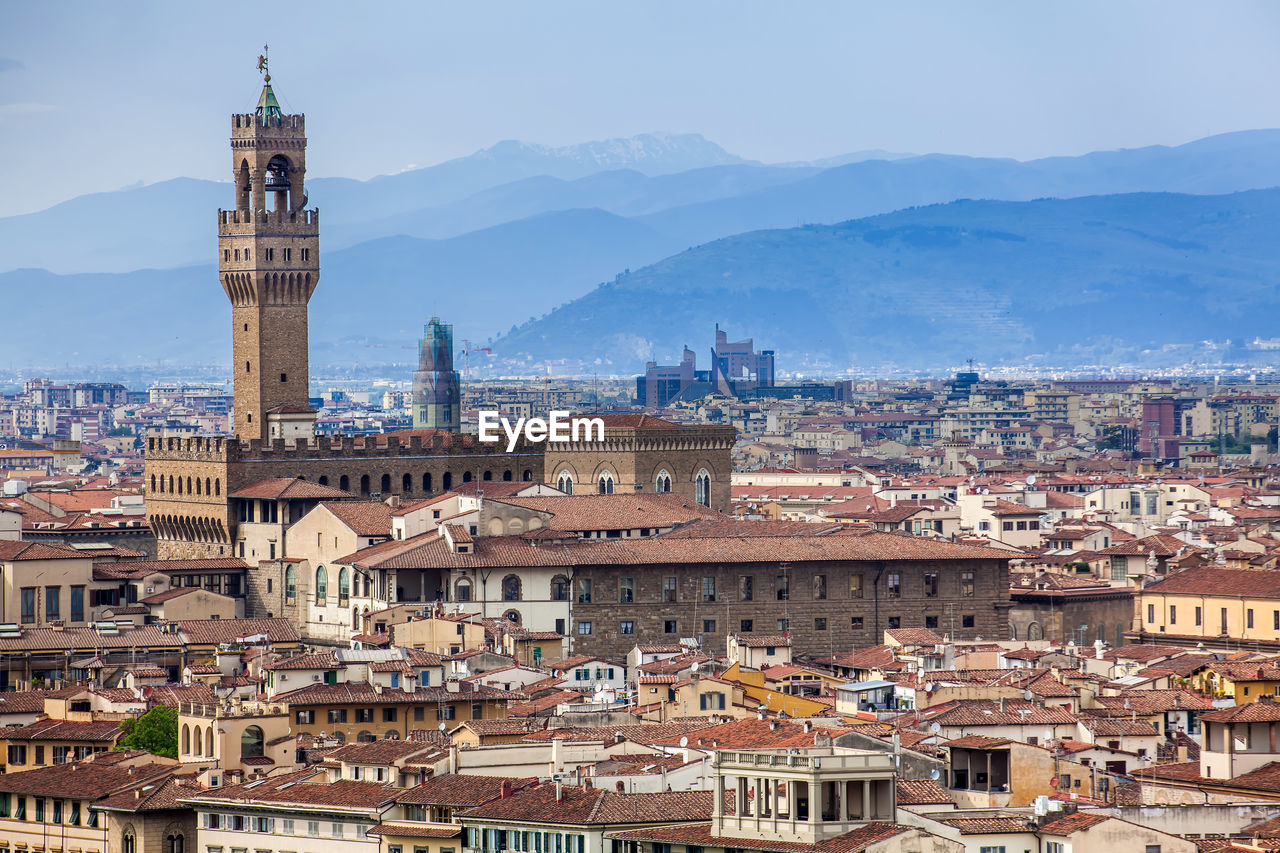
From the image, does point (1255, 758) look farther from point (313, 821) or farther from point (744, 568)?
point (744, 568)

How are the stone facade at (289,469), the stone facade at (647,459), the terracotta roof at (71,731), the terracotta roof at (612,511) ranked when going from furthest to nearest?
1. the stone facade at (647,459)
2. the stone facade at (289,469)
3. the terracotta roof at (612,511)
4. the terracotta roof at (71,731)

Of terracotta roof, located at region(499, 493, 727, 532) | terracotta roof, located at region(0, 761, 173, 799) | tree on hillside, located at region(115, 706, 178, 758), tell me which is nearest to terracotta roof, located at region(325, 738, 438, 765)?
terracotta roof, located at region(0, 761, 173, 799)

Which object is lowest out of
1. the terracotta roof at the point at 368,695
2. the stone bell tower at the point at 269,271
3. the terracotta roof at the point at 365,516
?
the terracotta roof at the point at 368,695

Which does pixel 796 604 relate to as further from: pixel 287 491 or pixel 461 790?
pixel 461 790

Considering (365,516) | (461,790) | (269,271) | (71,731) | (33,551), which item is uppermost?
(269,271)

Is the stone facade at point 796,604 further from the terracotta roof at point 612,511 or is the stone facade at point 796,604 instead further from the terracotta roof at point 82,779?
the terracotta roof at point 82,779

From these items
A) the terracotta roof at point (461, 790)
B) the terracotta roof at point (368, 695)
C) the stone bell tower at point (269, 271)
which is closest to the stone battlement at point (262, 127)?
the stone bell tower at point (269, 271)

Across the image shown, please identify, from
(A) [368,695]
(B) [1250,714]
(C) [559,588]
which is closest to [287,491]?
(C) [559,588]

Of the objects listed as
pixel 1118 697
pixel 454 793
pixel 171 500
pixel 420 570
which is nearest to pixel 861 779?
pixel 454 793
